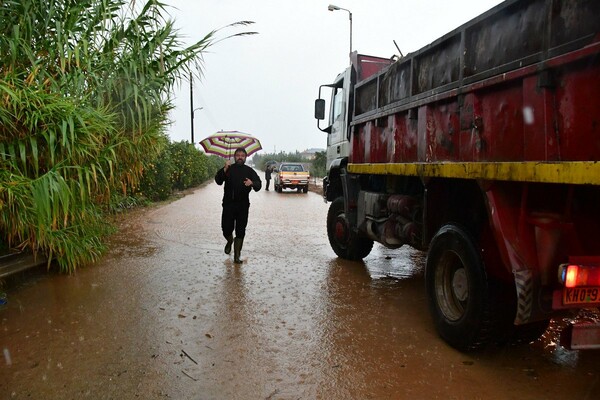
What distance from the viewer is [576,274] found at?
268cm

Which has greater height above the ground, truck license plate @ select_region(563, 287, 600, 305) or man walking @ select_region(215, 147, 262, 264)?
man walking @ select_region(215, 147, 262, 264)

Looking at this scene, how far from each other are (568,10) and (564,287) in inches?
63.9

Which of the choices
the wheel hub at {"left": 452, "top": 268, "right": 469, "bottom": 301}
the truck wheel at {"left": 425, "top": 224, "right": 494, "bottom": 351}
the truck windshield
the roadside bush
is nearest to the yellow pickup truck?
the roadside bush

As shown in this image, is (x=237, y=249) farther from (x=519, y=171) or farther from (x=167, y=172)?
(x=167, y=172)

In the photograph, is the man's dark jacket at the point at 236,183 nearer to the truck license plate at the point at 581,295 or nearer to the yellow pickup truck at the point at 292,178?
the truck license plate at the point at 581,295

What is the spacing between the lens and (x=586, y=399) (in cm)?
281

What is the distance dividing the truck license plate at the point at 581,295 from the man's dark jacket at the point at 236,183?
4524 mm

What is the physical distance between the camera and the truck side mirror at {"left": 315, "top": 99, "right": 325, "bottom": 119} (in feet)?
24.7

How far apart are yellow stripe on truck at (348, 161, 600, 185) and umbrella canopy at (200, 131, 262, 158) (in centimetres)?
675

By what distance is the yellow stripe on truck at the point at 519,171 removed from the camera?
228 centimetres

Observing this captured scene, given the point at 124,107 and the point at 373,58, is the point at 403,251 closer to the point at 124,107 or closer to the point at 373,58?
the point at 373,58

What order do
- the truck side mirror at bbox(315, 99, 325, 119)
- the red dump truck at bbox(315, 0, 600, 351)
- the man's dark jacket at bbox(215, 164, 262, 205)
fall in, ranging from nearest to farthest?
the red dump truck at bbox(315, 0, 600, 351)
the man's dark jacket at bbox(215, 164, 262, 205)
the truck side mirror at bbox(315, 99, 325, 119)

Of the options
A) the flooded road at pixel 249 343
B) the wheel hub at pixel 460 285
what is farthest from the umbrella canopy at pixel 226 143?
the wheel hub at pixel 460 285

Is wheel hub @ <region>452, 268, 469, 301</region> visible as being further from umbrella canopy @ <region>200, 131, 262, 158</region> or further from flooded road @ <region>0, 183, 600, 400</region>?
umbrella canopy @ <region>200, 131, 262, 158</region>
